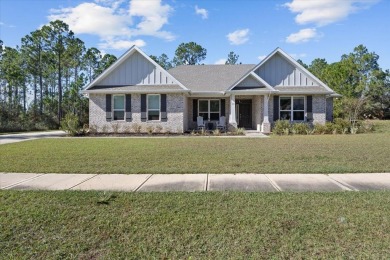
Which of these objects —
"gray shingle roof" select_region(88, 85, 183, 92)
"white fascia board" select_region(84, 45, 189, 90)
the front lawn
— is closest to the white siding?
"white fascia board" select_region(84, 45, 189, 90)

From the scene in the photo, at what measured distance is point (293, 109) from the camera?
20609 millimetres

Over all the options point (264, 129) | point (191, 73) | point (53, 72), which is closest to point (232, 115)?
point (264, 129)

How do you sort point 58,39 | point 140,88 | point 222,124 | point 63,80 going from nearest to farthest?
point 140,88 < point 222,124 < point 58,39 < point 63,80

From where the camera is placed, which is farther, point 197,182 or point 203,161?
point 203,161

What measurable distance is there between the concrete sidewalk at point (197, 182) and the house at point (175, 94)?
13.0 m

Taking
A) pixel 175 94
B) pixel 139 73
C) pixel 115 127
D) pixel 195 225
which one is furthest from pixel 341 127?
pixel 195 225

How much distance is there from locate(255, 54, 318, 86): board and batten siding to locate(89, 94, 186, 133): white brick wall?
646 cm

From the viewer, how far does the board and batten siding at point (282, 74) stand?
2073 centimetres

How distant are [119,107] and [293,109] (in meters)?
12.6

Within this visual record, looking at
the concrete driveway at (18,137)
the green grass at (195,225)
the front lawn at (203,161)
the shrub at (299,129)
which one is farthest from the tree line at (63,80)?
the green grass at (195,225)

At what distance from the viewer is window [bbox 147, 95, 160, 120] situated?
1989 centimetres

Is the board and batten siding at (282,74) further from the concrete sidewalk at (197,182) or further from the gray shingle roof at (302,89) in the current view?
the concrete sidewalk at (197,182)

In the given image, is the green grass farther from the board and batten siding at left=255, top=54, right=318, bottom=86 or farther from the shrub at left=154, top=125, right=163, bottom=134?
the board and batten siding at left=255, top=54, right=318, bottom=86

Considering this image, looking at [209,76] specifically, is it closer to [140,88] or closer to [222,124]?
[222,124]
